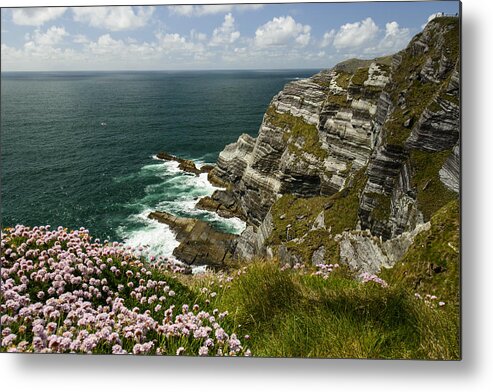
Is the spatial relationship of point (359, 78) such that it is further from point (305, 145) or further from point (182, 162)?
point (182, 162)

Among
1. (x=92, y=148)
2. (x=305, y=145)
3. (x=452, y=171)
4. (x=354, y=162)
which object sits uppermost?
(x=452, y=171)

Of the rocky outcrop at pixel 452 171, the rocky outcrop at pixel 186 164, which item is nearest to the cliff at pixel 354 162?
the rocky outcrop at pixel 452 171

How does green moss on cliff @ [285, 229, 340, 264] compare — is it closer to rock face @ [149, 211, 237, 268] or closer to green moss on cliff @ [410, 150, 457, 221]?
rock face @ [149, 211, 237, 268]

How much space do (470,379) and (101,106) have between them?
42.0 ft

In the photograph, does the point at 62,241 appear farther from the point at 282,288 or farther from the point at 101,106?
the point at 101,106

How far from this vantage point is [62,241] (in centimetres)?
621

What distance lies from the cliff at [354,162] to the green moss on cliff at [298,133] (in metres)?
0.10

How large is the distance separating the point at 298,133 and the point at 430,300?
2987 centimetres

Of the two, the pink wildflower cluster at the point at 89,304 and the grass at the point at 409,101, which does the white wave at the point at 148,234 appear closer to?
the pink wildflower cluster at the point at 89,304

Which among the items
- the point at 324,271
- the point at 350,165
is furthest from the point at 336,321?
the point at 350,165

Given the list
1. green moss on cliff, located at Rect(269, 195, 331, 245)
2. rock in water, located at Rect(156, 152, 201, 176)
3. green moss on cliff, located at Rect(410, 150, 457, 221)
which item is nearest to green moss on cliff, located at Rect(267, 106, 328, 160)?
green moss on cliff, located at Rect(269, 195, 331, 245)

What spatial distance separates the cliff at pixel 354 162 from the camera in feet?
34.0

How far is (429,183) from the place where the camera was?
37.2 feet

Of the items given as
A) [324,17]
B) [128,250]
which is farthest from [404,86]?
[128,250]
